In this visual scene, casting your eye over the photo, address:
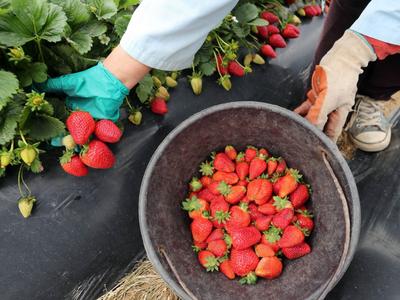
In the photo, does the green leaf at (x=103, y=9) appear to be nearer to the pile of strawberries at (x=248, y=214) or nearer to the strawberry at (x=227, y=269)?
the pile of strawberries at (x=248, y=214)

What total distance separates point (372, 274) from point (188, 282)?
52 cm

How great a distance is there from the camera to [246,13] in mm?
1254

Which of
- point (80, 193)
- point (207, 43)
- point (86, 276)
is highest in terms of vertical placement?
Answer: point (207, 43)

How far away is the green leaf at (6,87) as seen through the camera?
0.81 metres

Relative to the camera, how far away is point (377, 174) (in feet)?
4.43

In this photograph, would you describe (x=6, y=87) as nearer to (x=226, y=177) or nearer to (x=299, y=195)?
(x=226, y=177)

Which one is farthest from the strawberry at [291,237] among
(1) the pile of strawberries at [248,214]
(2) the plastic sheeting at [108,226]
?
(2) the plastic sheeting at [108,226]

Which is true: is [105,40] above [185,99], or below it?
above

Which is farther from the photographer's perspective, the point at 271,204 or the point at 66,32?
the point at 271,204

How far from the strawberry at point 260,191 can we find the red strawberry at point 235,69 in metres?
0.38

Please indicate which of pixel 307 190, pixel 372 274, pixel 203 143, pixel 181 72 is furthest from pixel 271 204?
pixel 181 72

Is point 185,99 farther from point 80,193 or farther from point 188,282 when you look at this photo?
point 188,282

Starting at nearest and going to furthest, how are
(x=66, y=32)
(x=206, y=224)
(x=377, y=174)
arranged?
1. (x=66, y=32)
2. (x=206, y=224)
3. (x=377, y=174)

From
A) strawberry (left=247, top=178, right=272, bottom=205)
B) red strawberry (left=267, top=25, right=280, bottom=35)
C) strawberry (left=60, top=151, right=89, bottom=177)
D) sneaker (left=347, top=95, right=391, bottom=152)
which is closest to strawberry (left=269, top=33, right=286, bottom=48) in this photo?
red strawberry (left=267, top=25, right=280, bottom=35)
